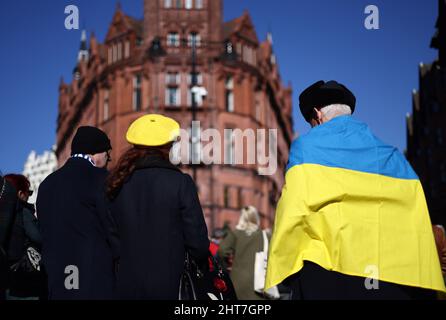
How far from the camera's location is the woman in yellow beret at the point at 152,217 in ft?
15.6

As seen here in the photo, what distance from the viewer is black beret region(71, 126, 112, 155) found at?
5.56 meters

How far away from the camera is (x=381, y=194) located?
4.37m

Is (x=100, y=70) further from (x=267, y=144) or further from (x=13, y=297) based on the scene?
(x=13, y=297)

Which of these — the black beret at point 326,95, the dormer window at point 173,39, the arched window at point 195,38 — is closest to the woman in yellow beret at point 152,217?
the black beret at point 326,95

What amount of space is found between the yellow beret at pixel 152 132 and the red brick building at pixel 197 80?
40997 millimetres

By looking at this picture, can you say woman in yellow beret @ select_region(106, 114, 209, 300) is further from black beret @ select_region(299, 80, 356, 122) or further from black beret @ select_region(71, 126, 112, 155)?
black beret @ select_region(299, 80, 356, 122)

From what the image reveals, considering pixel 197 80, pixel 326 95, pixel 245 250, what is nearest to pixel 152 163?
pixel 326 95

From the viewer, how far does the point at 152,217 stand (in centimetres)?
486

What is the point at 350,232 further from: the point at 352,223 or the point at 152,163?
the point at 152,163

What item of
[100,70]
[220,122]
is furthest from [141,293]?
[100,70]

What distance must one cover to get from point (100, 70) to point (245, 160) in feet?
42.7

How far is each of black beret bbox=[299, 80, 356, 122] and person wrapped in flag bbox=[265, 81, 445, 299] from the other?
0.41 meters

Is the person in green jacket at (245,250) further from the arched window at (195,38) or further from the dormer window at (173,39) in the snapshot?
the dormer window at (173,39)

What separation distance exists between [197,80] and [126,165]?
4507cm
